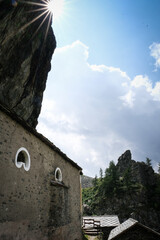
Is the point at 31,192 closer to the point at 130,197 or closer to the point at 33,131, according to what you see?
the point at 33,131

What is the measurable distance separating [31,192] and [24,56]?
1162cm

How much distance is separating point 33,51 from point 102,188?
33289 millimetres

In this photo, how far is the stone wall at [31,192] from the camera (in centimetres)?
677

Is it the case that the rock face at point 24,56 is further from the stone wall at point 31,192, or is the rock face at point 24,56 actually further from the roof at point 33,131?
Answer: the stone wall at point 31,192

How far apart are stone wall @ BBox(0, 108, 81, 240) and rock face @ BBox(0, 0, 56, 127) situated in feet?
10.7

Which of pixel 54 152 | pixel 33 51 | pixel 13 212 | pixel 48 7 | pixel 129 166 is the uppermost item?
pixel 48 7

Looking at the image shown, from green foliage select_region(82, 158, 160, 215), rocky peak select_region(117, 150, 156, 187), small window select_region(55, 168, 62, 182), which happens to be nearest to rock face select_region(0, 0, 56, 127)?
small window select_region(55, 168, 62, 182)

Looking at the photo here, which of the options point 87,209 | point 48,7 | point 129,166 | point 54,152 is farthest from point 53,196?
point 129,166

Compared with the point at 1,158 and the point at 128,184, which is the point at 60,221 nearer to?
the point at 1,158

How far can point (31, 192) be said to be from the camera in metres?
8.36

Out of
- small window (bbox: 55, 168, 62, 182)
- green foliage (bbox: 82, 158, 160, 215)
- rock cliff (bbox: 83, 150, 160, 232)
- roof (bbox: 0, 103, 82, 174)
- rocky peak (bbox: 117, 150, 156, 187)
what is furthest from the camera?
rocky peak (bbox: 117, 150, 156, 187)

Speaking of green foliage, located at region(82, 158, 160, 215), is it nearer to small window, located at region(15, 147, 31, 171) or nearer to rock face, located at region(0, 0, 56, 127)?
rock face, located at region(0, 0, 56, 127)

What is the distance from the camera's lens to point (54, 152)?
1168 cm

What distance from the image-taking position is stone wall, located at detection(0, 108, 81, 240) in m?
6.77
